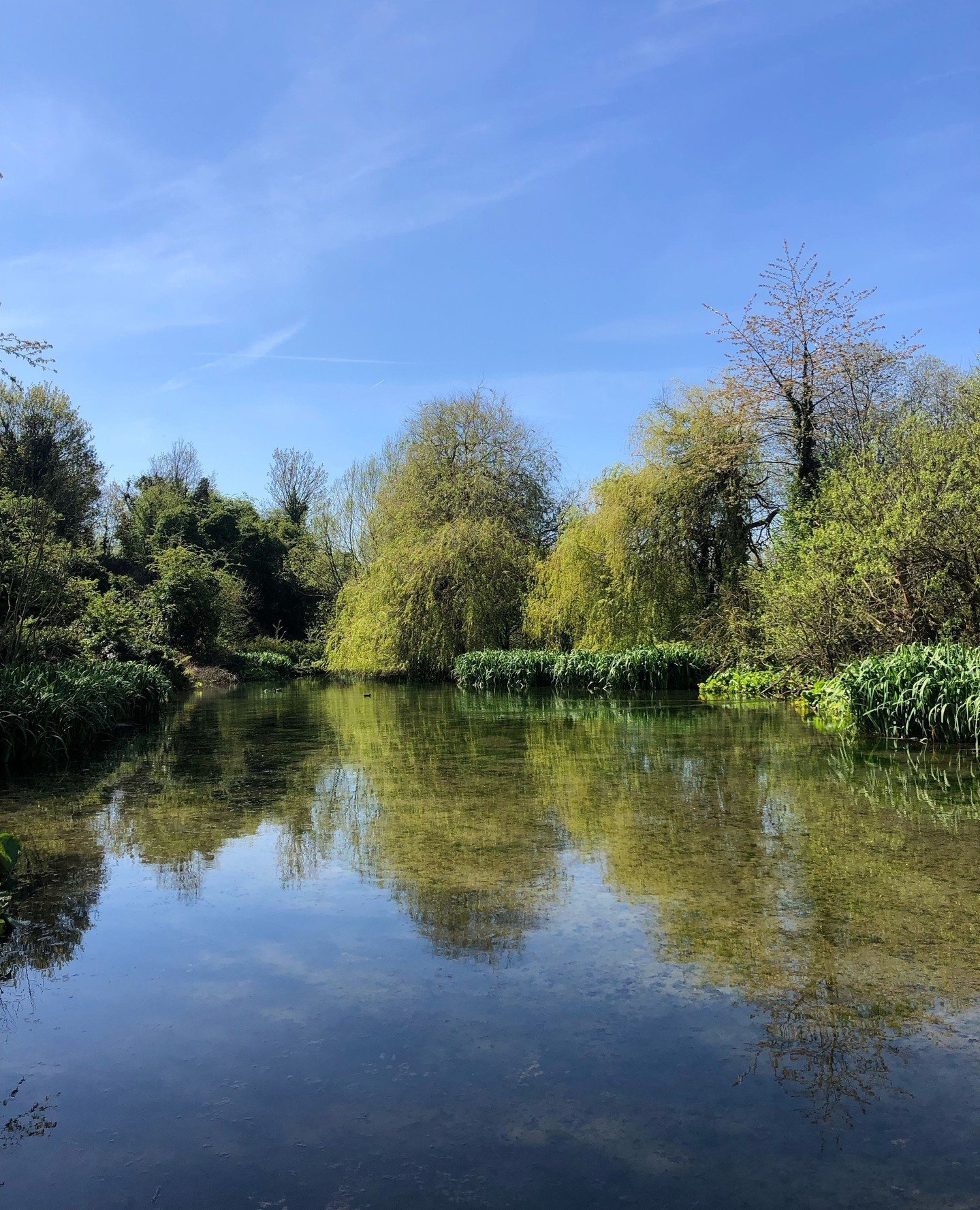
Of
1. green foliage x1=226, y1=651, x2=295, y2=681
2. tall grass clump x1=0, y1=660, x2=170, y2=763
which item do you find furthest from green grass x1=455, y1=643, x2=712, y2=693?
green foliage x1=226, y1=651, x2=295, y2=681

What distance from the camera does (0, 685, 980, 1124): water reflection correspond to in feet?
10.5

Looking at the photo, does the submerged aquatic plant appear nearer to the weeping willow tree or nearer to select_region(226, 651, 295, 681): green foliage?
the weeping willow tree

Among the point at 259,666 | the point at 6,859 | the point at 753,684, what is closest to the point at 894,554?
the point at 753,684

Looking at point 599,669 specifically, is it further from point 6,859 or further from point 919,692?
point 6,859

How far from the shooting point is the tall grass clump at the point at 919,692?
9055 mm

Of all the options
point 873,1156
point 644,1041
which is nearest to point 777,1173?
point 873,1156

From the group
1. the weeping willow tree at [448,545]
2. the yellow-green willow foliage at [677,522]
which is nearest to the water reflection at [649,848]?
the yellow-green willow foliage at [677,522]

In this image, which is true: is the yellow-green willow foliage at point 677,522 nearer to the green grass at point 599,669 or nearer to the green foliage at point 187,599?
the green grass at point 599,669

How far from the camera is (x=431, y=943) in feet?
12.4

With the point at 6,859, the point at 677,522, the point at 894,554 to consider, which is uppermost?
the point at 677,522

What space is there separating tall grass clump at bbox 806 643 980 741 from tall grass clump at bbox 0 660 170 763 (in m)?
8.36

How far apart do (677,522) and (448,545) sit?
20.8 ft

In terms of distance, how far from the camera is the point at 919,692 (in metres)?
9.34

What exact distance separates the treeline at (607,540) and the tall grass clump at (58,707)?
716 mm
